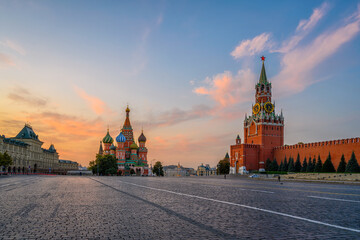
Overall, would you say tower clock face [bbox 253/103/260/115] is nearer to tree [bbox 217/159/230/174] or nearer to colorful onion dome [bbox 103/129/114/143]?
tree [bbox 217/159/230/174]

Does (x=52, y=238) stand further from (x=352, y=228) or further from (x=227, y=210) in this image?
(x=352, y=228)

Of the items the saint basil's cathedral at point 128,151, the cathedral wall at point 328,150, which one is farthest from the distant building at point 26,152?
the cathedral wall at point 328,150

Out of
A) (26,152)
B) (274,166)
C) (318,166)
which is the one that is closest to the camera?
(318,166)

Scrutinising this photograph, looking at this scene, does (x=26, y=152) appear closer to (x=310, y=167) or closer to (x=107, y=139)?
(x=107, y=139)

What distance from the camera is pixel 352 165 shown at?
48.9 metres

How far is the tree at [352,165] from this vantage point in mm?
48562

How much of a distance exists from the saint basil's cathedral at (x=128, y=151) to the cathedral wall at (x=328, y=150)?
4539 cm

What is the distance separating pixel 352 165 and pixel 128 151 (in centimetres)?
6697

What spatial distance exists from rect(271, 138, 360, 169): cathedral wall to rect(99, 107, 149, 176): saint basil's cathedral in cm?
4539

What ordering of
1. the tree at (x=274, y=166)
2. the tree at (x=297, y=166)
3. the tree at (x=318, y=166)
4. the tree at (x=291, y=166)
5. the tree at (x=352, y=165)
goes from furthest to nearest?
the tree at (x=274, y=166), the tree at (x=291, y=166), the tree at (x=297, y=166), the tree at (x=318, y=166), the tree at (x=352, y=165)

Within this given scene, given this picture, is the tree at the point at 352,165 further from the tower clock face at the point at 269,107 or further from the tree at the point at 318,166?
the tower clock face at the point at 269,107

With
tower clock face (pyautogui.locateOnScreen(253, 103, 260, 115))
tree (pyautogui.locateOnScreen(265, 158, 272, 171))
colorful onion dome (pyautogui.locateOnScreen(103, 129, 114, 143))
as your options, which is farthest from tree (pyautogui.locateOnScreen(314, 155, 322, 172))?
colorful onion dome (pyautogui.locateOnScreen(103, 129, 114, 143))

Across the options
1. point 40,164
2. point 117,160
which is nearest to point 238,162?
A: point 117,160

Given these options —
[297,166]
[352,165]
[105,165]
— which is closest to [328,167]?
[352,165]
